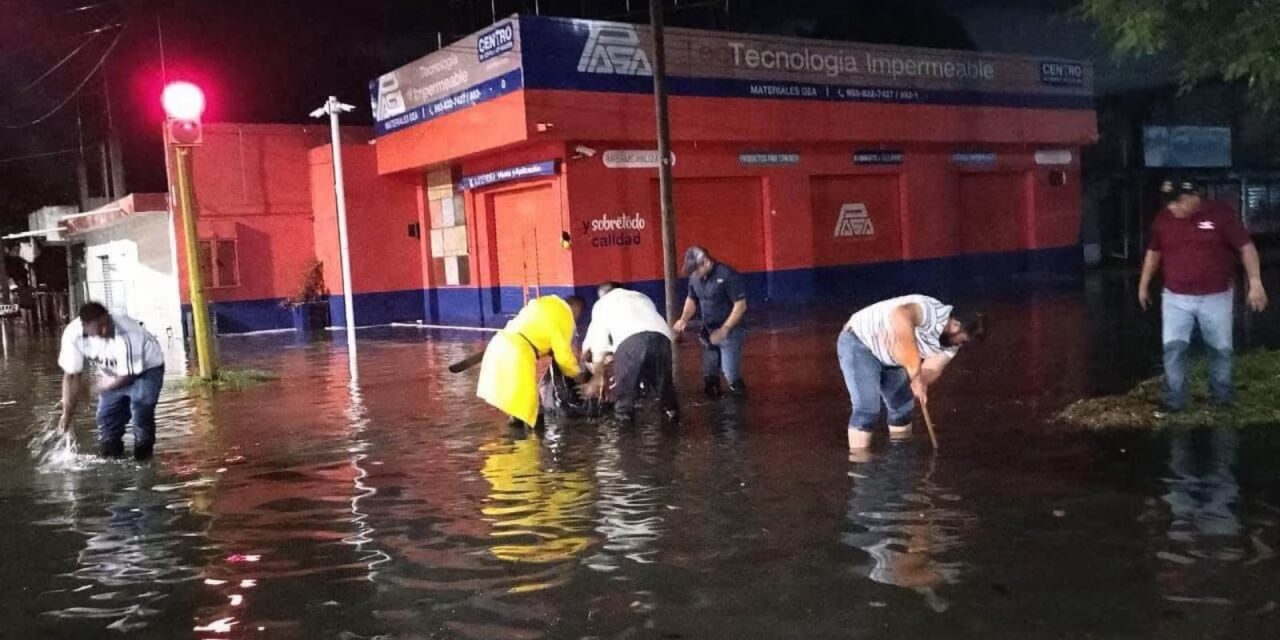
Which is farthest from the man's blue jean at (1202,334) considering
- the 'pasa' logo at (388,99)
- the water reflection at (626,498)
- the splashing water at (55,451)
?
the 'pasa' logo at (388,99)

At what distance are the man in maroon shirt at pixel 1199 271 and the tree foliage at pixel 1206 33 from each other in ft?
7.03

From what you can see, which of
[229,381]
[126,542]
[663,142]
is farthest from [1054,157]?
[126,542]

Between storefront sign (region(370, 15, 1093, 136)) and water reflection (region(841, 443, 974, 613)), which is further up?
storefront sign (region(370, 15, 1093, 136))

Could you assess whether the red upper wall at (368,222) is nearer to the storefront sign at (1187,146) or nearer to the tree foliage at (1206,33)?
the tree foliage at (1206,33)

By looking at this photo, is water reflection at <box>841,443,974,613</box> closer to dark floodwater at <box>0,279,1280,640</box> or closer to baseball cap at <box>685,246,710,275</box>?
Result: dark floodwater at <box>0,279,1280,640</box>

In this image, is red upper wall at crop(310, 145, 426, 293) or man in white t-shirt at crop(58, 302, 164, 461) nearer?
man in white t-shirt at crop(58, 302, 164, 461)

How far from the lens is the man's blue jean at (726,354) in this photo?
37.6 ft

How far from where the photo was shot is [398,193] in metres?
27.2

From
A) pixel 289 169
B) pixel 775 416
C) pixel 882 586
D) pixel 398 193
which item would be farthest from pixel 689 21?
pixel 882 586

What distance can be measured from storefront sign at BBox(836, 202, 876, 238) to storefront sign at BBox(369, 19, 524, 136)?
9.06 m

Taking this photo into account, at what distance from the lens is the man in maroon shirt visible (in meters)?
8.37

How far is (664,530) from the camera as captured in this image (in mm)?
6441

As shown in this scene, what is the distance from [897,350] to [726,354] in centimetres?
426

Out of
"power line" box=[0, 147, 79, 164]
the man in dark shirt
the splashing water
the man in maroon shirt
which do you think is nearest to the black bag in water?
the man in dark shirt
